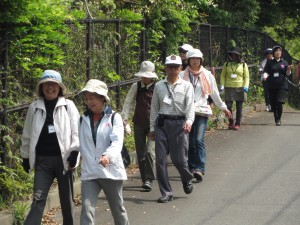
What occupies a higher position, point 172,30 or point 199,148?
point 172,30

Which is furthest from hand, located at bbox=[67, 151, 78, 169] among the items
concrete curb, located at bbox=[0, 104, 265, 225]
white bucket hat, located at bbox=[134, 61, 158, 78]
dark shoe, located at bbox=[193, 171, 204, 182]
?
dark shoe, located at bbox=[193, 171, 204, 182]

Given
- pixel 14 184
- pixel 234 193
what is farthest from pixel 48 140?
pixel 234 193

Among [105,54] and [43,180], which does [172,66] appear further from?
[105,54]

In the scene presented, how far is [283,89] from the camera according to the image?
61.5 ft

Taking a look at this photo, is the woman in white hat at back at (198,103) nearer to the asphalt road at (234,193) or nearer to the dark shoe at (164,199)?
the asphalt road at (234,193)

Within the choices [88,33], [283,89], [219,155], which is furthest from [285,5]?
[88,33]

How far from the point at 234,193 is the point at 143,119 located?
160cm

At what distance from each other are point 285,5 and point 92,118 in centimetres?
2068

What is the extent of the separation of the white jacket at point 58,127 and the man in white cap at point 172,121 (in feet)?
7.72

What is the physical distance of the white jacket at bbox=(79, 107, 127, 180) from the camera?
7.75 m

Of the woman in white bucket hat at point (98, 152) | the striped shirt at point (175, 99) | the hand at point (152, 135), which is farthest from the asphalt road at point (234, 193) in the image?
the woman in white bucket hat at point (98, 152)

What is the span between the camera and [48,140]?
827 centimetres

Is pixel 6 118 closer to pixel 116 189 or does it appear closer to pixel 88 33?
pixel 116 189

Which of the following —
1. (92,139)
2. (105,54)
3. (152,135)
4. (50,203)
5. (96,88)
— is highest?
(96,88)
